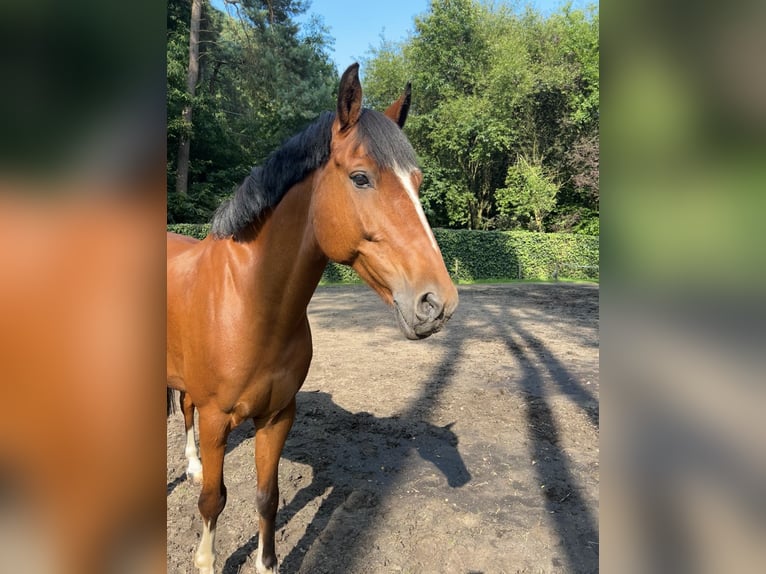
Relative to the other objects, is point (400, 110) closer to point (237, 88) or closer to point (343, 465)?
point (343, 465)

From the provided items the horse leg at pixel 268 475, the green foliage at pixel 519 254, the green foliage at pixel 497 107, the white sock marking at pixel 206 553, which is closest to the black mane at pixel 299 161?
the horse leg at pixel 268 475

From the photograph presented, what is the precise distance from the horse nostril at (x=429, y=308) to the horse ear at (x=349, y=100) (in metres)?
0.75

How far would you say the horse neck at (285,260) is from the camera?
Answer: 1922 millimetres

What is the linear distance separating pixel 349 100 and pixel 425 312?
2.79ft

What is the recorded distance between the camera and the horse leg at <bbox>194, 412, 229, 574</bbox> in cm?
217

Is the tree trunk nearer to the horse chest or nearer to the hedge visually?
the hedge

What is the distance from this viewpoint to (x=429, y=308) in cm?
151

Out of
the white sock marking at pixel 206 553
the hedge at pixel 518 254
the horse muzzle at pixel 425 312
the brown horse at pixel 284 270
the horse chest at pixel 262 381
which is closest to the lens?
the horse muzzle at pixel 425 312

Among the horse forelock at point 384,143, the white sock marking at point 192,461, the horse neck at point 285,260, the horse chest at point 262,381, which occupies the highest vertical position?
the horse forelock at point 384,143

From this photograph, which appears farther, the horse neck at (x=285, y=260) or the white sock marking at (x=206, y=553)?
the white sock marking at (x=206, y=553)

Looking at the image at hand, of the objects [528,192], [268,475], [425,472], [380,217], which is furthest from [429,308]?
[528,192]

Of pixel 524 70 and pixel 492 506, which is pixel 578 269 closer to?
pixel 524 70
